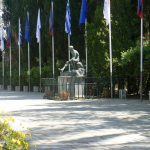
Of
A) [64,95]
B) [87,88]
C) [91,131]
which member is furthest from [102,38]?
[91,131]

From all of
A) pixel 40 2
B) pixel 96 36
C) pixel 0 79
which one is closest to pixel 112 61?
pixel 96 36

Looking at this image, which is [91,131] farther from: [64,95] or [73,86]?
[73,86]

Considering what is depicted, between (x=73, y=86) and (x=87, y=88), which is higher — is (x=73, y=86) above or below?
above

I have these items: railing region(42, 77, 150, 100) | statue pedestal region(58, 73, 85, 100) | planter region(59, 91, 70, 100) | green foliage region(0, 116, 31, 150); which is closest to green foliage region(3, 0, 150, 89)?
railing region(42, 77, 150, 100)

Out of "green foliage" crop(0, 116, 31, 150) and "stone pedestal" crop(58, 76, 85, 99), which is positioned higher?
"stone pedestal" crop(58, 76, 85, 99)

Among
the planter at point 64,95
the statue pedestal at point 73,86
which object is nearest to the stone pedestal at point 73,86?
the statue pedestal at point 73,86

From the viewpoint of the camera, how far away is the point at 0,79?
213 ft

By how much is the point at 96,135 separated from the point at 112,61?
20.9m

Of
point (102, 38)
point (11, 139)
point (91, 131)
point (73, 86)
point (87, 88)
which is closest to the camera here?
point (11, 139)

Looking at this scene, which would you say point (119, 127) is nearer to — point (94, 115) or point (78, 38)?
point (94, 115)

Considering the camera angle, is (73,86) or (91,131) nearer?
(91,131)

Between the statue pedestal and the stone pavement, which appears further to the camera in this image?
the statue pedestal

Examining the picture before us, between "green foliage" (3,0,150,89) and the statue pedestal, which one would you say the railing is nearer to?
the statue pedestal

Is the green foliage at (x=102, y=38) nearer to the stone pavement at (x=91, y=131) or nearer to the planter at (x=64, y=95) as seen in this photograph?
the planter at (x=64, y=95)
